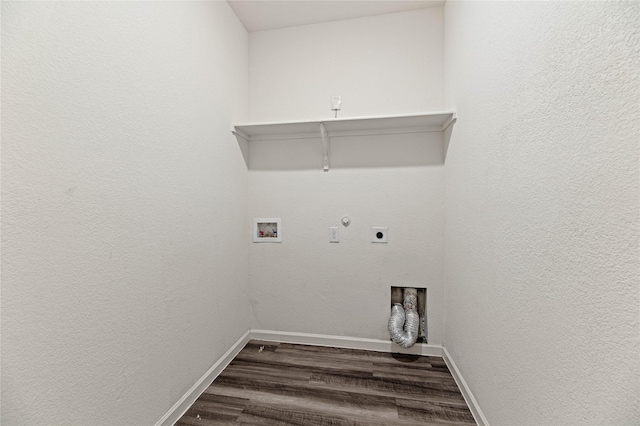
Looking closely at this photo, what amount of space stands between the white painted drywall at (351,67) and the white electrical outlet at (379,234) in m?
0.92

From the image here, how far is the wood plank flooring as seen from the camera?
1.36 meters

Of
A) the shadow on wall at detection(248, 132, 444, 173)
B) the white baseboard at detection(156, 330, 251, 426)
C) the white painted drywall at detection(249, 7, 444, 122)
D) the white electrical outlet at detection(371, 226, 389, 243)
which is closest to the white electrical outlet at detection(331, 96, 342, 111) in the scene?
the white painted drywall at detection(249, 7, 444, 122)

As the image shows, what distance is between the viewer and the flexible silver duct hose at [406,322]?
1.83 meters

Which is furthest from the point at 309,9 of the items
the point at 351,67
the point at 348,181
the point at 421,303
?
the point at 421,303

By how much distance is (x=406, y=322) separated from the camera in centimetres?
191

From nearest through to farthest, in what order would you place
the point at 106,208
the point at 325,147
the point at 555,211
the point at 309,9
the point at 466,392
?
the point at 555,211
the point at 106,208
the point at 466,392
the point at 309,9
the point at 325,147

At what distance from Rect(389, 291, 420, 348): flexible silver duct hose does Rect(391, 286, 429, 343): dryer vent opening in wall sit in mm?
37

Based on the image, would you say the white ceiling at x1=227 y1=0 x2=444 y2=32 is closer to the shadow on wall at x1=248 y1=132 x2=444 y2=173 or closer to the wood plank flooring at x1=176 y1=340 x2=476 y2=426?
the shadow on wall at x1=248 y1=132 x2=444 y2=173

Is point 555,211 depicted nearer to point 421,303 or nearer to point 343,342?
point 421,303

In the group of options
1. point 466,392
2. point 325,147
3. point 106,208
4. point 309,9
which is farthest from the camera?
point 325,147

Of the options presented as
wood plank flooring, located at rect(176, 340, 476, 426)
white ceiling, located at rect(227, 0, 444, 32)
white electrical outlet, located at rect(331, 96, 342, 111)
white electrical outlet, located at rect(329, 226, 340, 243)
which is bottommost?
wood plank flooring, located at rect(176, 340, 476, 426)

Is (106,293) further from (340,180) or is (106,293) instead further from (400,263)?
(400,263)

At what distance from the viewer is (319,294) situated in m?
2.10

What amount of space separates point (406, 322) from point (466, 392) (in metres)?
0.53
